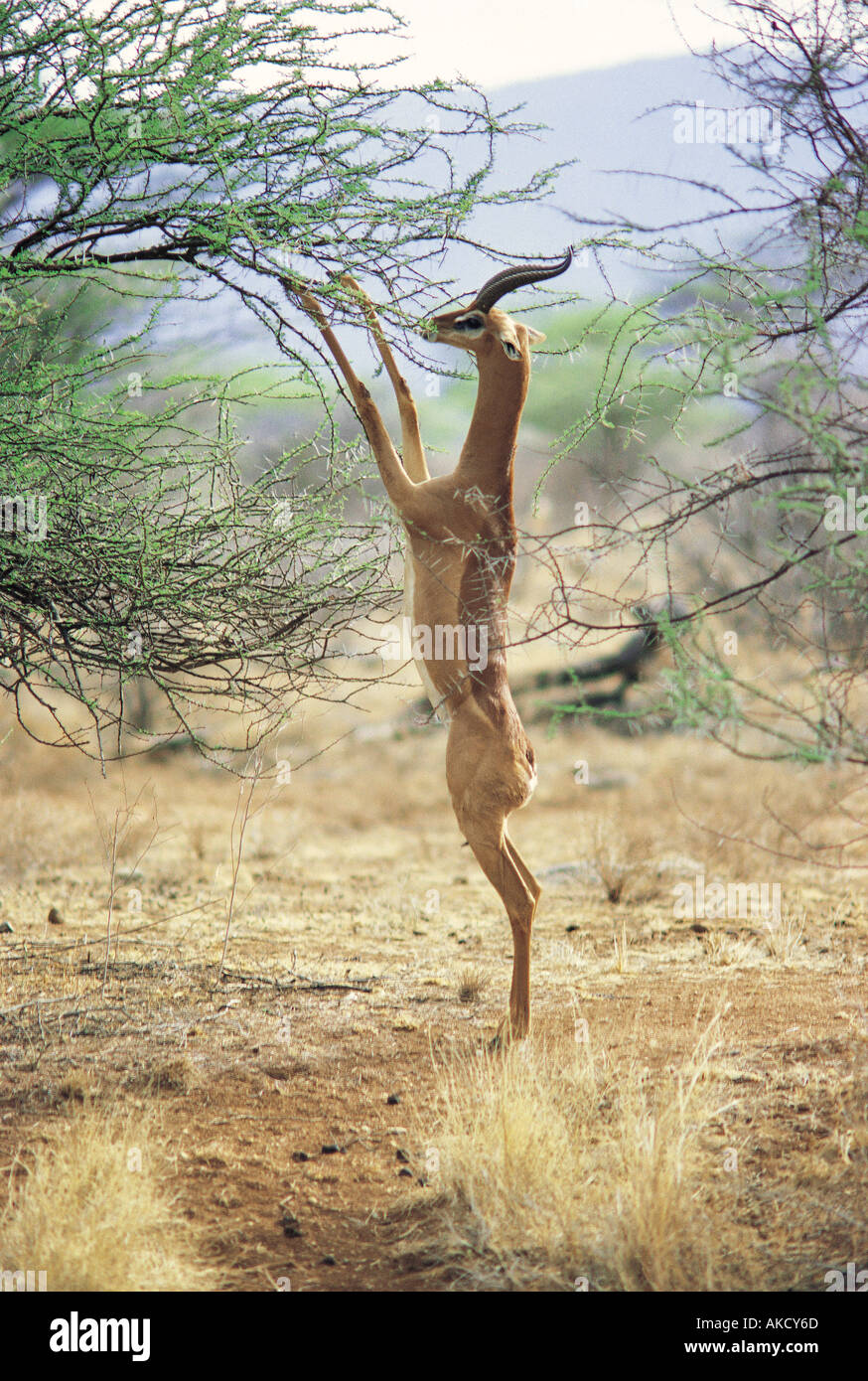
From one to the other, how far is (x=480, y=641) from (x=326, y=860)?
24.3 feet

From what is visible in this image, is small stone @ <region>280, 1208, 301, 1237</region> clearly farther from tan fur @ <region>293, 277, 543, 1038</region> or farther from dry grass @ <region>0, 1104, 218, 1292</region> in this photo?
tan fur @ <region>293, 277, 543, 1038</region>

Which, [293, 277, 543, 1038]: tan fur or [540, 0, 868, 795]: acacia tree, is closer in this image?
[540, 0, 868, 795]: acacia tree

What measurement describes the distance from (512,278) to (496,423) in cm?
68

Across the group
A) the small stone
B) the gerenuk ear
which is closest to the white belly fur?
the gerenuk ear

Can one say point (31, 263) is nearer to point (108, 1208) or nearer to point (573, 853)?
point (108, 1208)

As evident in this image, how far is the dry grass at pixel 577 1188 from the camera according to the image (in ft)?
13.0

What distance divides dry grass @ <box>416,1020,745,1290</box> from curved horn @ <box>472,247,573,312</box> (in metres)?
3.53

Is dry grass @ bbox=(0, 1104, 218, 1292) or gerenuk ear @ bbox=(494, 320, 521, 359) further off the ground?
gerenuk ear @ bbox=(494, 320, 521, 359)

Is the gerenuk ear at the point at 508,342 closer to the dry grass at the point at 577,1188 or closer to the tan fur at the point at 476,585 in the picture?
the tan fur at the point at 476,585

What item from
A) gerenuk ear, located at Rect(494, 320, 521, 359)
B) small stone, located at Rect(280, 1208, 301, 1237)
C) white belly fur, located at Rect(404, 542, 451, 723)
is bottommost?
small stone, located at Rect(280, 1208, 301, 1237)

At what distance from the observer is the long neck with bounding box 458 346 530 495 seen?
580 cm

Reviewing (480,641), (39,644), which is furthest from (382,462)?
(39,644)

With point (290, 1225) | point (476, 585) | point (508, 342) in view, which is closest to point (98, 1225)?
point (290, 1225)
